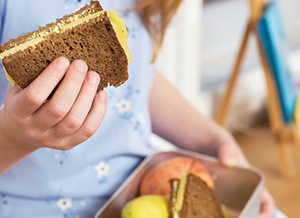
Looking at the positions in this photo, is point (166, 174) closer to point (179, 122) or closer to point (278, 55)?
point (179, 122)

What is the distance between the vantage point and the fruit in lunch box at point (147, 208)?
381 millimetres

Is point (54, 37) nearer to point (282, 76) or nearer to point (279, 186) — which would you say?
point (282, 76)

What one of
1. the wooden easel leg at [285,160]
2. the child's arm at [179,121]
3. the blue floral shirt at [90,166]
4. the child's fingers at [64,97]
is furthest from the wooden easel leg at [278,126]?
the child's fingers at [64,97]

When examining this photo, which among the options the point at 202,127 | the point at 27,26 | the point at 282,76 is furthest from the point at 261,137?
the point at 27,26

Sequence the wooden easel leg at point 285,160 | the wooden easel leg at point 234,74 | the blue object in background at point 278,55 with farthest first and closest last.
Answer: the wooden easel leg at point 285,160, the wooden easel leg at point 234,74, the blue object in background at point 278,55

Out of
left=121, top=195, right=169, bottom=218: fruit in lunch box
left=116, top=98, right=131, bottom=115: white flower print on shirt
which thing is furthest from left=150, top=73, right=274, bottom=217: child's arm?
left=121, top=195, right=169, bottom=218: fruit in lunch box

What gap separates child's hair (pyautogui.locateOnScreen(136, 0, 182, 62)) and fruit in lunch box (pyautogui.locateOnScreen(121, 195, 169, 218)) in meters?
0.23

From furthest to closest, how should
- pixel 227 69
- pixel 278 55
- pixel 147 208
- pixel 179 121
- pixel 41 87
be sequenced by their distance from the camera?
1. pixel 227 69
2. pixel 278 55
3. pixel 179 121
4. pixel 147 208
5. pixel 41 87

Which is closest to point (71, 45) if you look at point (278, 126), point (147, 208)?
point (147, 208)

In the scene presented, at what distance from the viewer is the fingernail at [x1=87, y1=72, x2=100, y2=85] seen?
0.30 m

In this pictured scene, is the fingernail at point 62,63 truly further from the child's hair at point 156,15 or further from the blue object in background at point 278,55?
the blue object in background at point 278,55

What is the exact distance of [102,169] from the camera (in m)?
0.50

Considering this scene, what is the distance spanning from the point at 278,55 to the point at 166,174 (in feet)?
2.95

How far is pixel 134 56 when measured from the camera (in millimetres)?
500
